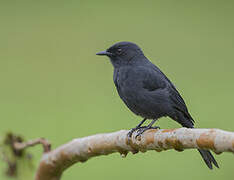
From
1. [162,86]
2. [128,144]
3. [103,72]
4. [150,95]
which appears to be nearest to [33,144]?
[128,144]

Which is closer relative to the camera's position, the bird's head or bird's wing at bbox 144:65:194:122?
bird's wing at bbox 144:65:194:122

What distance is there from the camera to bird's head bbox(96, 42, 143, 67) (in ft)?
14.1

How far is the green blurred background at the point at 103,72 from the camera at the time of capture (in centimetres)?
471

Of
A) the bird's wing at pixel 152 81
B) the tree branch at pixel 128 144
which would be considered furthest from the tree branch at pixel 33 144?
the bird's wing at pixel 152 81

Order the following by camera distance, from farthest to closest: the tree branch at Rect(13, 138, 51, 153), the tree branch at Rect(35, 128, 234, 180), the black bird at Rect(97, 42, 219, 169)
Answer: the black bird at Rect(97, 42, 219, 169) → the tree branch at Rect(13, 138, 51, 153) → the tree branch at Rect(35, 128, 234, 180)

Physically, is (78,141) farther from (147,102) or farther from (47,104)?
(47,104)

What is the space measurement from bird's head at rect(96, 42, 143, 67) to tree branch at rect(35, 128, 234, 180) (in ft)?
3.74

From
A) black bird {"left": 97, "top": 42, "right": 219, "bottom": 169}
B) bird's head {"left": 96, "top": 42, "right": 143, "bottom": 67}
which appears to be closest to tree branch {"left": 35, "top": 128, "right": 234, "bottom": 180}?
black bird {"left": 97, "top": 42, "right": 219, "bottom": 169}

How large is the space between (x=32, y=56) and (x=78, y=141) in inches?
135

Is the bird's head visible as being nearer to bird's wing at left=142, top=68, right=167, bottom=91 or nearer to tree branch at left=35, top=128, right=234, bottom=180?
bird's wing at left=142, top=68, right=167, bottom=91

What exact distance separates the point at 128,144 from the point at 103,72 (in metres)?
2.88

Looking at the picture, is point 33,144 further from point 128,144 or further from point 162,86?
point 162,86

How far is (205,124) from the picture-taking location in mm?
4660

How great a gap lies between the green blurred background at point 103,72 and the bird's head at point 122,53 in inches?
31.5
